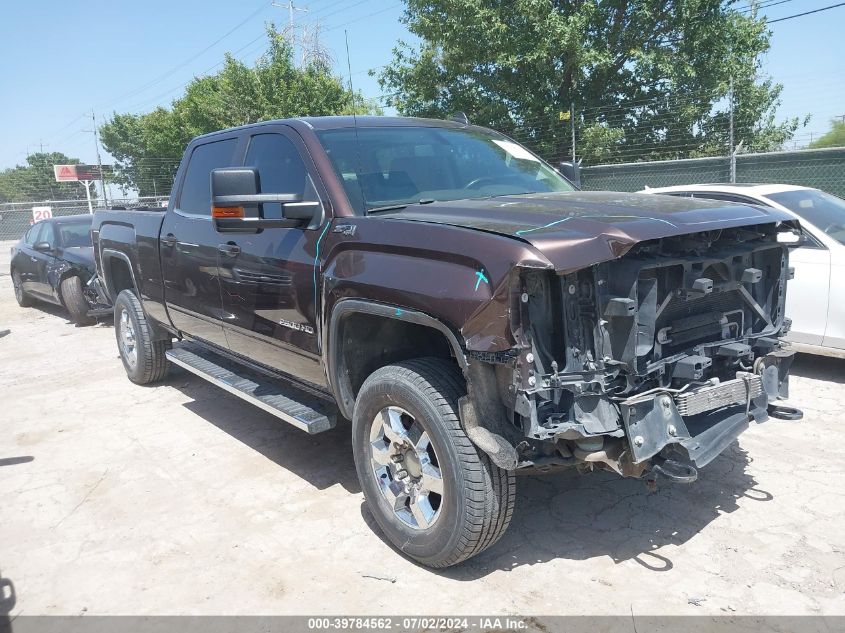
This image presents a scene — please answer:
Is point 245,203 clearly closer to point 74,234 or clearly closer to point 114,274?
point 114,274

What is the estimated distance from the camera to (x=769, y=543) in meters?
3.27

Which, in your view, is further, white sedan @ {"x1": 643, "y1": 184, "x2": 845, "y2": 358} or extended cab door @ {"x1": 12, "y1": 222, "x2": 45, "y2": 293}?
extended cab door @ {"x1": 12, "y1": 222, "x2": 45, "y2": 293}

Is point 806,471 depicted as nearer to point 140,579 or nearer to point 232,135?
point 140,579

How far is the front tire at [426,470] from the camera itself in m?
2.83

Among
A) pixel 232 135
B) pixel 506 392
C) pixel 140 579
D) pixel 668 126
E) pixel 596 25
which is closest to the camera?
pixel 506 392

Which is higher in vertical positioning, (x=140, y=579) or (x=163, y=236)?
(x=163, y=236)

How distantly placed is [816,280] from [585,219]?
12.0 feet

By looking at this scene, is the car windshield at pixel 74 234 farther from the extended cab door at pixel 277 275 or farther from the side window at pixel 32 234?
the extended cab door at pixel 277 275

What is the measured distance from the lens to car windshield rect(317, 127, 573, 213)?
12.1 feet

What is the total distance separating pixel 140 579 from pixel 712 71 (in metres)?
17.1

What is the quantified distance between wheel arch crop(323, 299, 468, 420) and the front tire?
213 millimetres

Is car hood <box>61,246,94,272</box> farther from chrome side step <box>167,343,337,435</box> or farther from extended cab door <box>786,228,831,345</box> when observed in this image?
extended cab door <box>786,228,831,345</box>

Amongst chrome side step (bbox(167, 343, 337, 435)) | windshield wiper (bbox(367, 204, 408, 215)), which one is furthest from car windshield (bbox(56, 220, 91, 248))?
windshield wiper (bbox(367, 204, 408, 215))

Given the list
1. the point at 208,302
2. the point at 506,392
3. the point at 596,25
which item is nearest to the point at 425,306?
the point at 506,392
